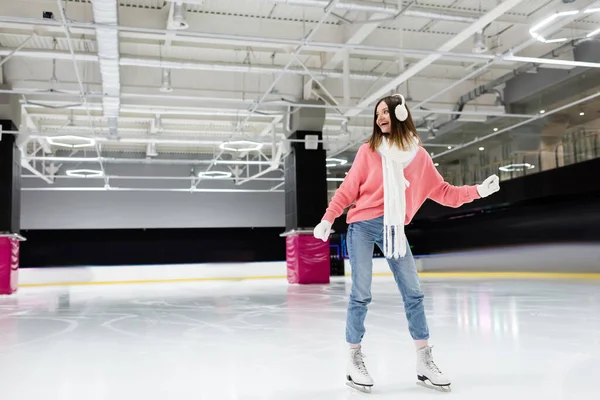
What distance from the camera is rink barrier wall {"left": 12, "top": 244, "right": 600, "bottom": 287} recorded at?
18.6 meters

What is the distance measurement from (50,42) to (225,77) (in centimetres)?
424

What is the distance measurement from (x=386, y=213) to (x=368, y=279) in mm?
376

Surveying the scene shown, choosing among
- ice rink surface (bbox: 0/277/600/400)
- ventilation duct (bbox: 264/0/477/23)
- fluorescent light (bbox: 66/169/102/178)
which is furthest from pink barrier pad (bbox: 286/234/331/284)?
fluorescent light (bbox: 66/169/102/178)

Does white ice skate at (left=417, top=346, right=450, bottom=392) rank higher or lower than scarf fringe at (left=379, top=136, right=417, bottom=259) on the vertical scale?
lower

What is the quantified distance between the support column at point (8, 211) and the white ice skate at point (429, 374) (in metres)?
13.1

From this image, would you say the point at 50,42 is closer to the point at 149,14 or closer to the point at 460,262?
the point at 149,14

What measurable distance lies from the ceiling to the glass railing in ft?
1.83

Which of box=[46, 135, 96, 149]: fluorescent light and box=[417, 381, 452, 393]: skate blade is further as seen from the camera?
box=[46, 135, 96, 149]: fluorescent light

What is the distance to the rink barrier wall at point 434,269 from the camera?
1859 centimetres

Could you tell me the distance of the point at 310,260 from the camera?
53.0 feet

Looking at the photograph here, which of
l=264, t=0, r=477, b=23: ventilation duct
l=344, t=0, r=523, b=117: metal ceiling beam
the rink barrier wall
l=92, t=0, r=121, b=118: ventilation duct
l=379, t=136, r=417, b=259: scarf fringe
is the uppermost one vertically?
l=264, t=0, r=477, b=23: ventilation duct

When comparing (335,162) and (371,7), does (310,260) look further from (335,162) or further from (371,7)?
(371,7)

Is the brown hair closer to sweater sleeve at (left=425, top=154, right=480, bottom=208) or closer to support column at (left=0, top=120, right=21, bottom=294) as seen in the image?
sweater sleeve at (left=425, top=154, right=480, bottom=208)

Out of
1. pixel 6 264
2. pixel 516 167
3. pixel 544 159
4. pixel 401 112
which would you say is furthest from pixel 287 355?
pixel 516 167
